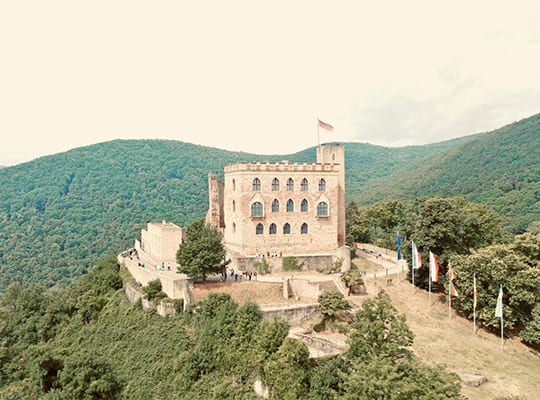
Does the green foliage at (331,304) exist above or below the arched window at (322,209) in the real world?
below

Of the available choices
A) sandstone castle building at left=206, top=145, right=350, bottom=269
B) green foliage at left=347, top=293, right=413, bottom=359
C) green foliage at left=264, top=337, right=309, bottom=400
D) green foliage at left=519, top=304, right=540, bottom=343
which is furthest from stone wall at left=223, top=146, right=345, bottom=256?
green foliage at left=347, top=293, right=413, bottom=359

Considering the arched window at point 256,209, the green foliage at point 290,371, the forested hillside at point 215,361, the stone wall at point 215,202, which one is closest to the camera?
the forested hillside at point 215,361

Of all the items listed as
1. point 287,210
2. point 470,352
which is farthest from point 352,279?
point 287,210

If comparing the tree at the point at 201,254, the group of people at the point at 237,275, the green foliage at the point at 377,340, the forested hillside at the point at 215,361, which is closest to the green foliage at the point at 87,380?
the forested hillside at the point at 215,361

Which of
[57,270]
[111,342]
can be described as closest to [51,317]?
[111,342]

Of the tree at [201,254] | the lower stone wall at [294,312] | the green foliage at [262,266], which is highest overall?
the tree at [201,254]

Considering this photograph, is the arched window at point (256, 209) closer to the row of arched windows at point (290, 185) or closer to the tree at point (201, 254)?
the row of arched windows at point (290, 185)

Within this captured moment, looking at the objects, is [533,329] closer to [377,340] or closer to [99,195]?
[377,340]
